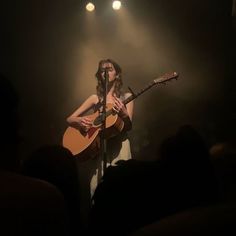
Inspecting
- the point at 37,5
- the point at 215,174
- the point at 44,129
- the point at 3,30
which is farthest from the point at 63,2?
the point at 215,174

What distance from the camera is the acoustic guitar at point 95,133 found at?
1187 mm

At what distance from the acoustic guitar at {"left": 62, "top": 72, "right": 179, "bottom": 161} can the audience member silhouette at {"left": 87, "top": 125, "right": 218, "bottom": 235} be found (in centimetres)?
8

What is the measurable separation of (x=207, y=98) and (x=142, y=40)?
243 mm

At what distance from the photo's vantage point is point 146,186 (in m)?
1.12

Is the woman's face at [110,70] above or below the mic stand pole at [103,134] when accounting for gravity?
above

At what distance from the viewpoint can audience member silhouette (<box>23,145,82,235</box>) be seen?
114 cm

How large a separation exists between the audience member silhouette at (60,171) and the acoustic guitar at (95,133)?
0.09 ft

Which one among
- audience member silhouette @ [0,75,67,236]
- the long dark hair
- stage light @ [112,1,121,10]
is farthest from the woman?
audience member silhouette @ [0,75,67,236]

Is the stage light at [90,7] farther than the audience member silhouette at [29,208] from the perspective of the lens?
Yes

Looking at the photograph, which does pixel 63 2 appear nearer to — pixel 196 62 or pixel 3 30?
pixel 3 30

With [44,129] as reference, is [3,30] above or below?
above

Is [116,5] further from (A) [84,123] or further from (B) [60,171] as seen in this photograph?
(B) [60,171]

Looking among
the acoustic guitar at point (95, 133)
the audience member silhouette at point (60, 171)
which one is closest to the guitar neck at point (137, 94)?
the acoustic guitar at point (95, 133)

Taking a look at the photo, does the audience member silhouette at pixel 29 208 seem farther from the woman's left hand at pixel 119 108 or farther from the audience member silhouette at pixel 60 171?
the woman's left hand at pixel 119 108
